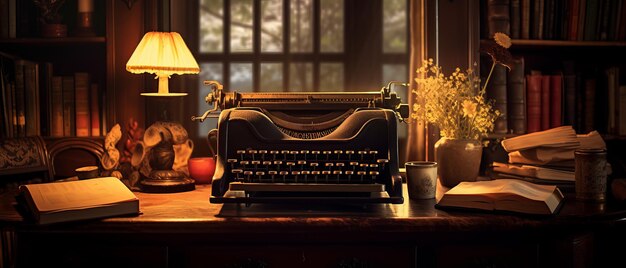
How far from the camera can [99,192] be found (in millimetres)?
1637

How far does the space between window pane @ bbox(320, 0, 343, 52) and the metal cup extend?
1309mm

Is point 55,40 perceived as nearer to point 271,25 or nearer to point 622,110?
point 271,25

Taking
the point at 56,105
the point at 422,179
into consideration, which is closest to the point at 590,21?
the point at 422,179

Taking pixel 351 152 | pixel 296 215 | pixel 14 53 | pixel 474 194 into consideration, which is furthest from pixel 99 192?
pixel 14 53

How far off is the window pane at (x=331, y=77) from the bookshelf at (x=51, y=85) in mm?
956

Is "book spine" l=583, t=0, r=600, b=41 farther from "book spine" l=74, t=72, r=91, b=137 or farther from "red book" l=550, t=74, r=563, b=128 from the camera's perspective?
"book spine" l=74, t=72, r=91, b=137

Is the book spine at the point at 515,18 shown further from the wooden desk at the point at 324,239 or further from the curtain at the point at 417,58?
the wooden desk at the point at 324,239

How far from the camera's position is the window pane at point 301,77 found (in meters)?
3.02

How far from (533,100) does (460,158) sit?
2.28 feet

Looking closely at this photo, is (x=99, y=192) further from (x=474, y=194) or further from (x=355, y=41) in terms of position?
(x=355, y=41)

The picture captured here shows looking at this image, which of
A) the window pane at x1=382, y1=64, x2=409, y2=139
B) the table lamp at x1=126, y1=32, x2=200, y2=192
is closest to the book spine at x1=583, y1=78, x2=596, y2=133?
the window pane at x1=382, y1=64, x2=409, y2=139

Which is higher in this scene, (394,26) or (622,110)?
(394,26)

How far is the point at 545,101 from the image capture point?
8.39 ft

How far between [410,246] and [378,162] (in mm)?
235
